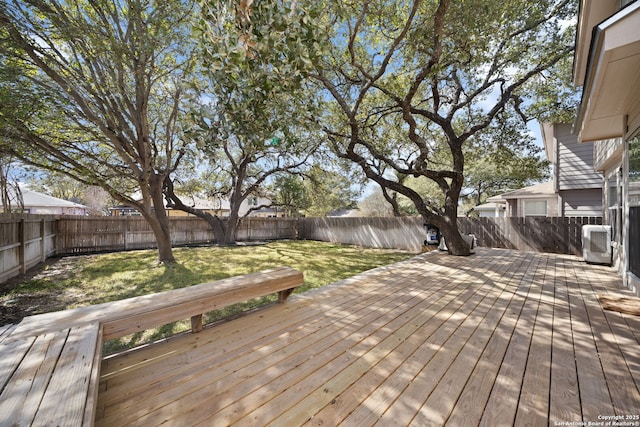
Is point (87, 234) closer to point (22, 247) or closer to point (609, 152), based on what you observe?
point (22, 247)

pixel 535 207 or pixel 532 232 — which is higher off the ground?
pixel 535 207

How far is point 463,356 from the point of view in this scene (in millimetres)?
2307

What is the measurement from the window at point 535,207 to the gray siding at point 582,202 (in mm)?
2008

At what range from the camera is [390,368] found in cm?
213

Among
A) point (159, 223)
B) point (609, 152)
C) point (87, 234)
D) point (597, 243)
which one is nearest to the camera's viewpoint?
point (609, 152)

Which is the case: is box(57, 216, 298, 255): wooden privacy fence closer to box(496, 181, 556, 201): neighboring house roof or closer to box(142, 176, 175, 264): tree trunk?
box(142, 176, 175, 264): tree trunk

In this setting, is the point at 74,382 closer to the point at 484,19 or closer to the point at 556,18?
the point at 484,19

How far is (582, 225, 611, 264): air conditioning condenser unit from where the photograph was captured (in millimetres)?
6090

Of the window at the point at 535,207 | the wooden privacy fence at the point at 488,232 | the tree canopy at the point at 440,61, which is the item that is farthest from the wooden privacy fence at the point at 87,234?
the window at the point at 535,207

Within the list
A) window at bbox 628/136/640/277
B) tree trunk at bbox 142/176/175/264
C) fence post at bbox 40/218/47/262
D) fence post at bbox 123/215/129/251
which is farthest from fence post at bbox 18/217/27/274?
window at bbox 628/136/640/277

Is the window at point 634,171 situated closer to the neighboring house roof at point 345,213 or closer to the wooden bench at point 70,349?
the wooden bench at point 70,349

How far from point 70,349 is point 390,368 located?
88.1 inches

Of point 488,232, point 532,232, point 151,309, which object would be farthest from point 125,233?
point 532,232

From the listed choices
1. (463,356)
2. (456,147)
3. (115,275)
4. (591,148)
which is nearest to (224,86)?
(463,356)
